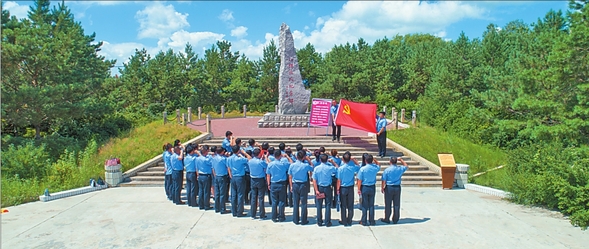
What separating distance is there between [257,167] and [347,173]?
1787 mm

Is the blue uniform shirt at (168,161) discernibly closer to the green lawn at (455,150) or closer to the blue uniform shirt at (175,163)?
the blue uniform shirt at (175,163)

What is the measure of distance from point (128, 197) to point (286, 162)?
4.85m

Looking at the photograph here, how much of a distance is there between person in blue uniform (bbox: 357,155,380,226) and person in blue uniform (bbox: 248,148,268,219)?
6.26 feet

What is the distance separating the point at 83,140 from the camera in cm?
1689

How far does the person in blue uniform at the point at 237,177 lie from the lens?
8281mm

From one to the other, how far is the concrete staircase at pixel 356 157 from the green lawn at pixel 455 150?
96 centimetres

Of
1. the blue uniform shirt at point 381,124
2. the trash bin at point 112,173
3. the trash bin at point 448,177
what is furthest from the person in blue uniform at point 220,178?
the trash bin at point 448,177

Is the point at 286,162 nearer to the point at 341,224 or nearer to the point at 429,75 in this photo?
the point at 341,224

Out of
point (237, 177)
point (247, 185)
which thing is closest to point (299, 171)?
point (237, 177)

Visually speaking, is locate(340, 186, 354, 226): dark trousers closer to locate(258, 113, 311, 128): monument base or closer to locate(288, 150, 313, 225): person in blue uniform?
locate(288, 150, 313, 225): person in blue uniform

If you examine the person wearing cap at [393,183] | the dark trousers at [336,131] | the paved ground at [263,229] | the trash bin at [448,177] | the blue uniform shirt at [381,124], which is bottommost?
the paved ground at [263,229]

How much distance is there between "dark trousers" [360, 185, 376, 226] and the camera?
304 inches

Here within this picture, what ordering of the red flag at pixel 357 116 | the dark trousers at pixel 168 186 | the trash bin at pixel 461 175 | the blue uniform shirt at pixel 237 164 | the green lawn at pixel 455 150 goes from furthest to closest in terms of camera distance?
the red flag at pixel 357 116
the green lawn at pixel 455 150
the trash bin at pixel 461 175
the dark trousers at pixel 168 186
the blue uniform shirt at pixel 237 164

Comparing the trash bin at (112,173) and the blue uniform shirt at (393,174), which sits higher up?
the blue uniform shirt at (393,174)
